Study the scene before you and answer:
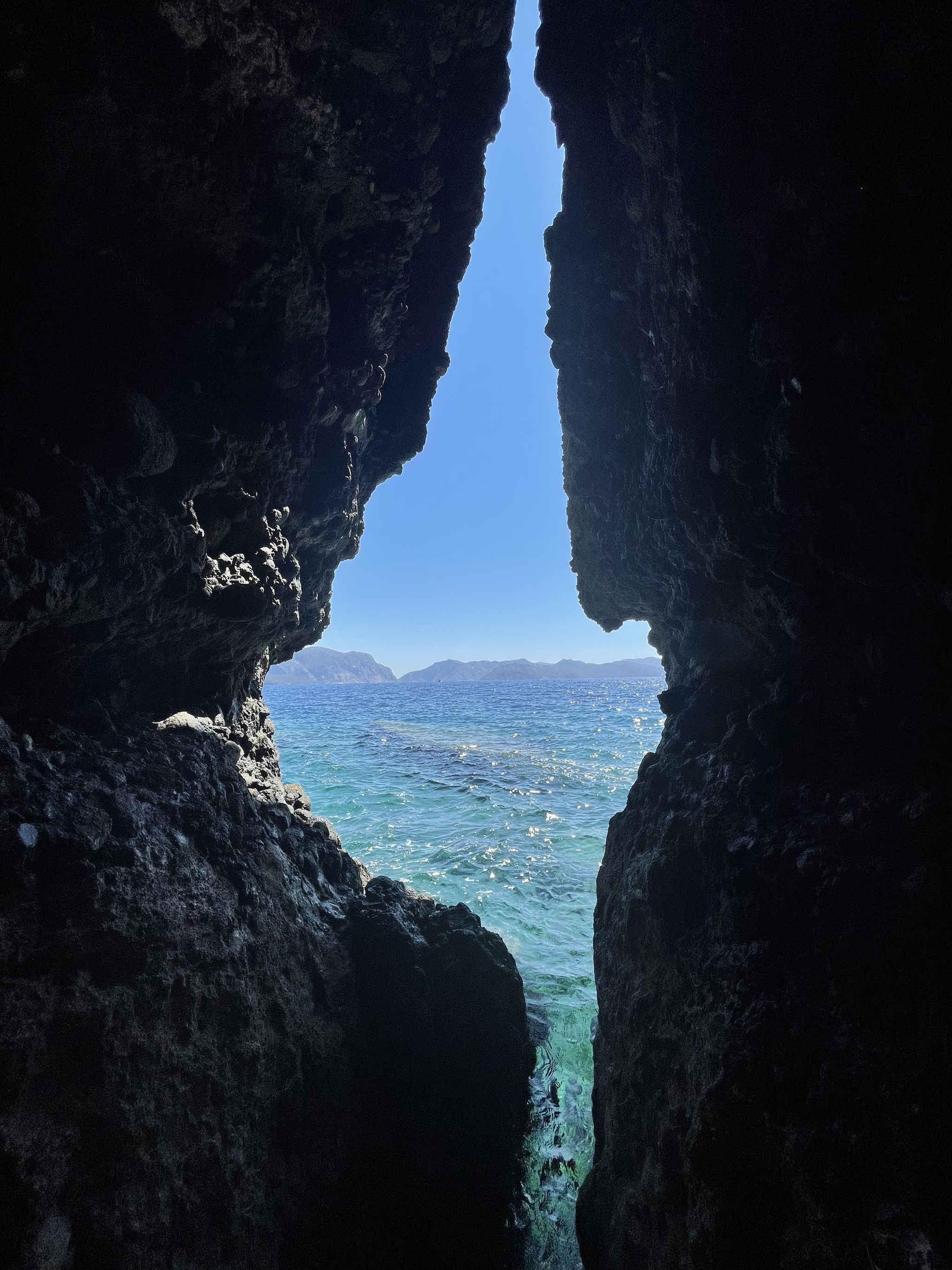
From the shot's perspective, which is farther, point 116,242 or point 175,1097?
point 116,242

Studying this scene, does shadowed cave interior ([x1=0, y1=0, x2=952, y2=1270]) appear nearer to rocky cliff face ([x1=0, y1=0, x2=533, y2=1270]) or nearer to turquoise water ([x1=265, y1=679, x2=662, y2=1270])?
rocky cliff face ([x1=0, y1=0, x2=533, y2=1270])

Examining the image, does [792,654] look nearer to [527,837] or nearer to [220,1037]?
[220,1037]

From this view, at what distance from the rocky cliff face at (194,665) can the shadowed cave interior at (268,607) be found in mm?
28

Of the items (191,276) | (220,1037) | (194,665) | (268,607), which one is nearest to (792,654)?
(220,1037)

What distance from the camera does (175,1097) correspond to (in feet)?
10.2

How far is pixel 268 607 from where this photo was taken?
6.21 metres

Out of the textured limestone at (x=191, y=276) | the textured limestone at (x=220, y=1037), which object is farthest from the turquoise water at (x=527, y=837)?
→ the textured limestone at (x=191, y=276)

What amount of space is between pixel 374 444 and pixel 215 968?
7.10m

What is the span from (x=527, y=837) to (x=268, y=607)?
10547 mm

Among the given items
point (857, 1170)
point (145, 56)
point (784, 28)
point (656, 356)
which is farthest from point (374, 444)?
point (857, 1170)

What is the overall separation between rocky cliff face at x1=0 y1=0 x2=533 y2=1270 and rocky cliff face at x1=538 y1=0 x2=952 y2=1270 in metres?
1.66

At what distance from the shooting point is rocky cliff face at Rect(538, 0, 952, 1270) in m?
2.67

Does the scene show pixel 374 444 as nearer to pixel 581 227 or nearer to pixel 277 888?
pixel 581 227

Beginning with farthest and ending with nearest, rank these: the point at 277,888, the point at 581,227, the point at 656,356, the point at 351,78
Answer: the point at 581,227, the point at 656,356, the point at 277,888, the point at 351,78
